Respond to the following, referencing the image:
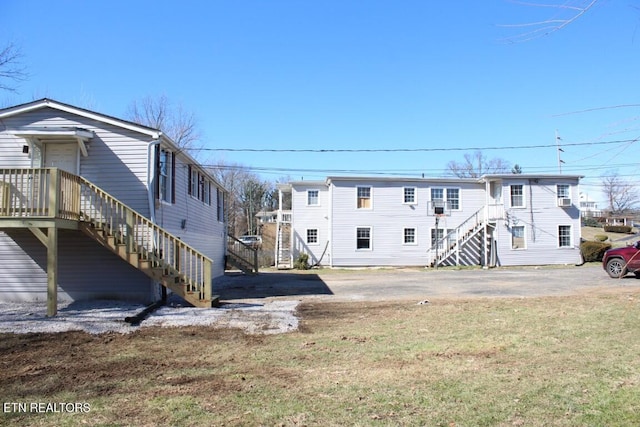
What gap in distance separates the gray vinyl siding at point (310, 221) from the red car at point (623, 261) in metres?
15.8

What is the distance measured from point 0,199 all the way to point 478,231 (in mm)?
24742

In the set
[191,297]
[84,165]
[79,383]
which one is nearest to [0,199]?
[84,165]

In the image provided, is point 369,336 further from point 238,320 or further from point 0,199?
point 0,199

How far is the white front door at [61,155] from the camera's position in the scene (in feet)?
39.9

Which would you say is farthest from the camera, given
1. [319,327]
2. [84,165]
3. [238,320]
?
[84,165]

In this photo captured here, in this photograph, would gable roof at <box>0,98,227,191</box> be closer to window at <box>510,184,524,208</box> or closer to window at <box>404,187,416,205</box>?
window at <box>404,187,416,205</box>

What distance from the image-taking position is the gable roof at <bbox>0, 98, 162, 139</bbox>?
12.1m

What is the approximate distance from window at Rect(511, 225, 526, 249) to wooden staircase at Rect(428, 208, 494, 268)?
1446mm

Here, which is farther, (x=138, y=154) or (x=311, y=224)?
(x=311, y=224)

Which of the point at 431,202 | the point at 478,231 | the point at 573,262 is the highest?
the point at 431,202

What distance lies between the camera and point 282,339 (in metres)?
7.58

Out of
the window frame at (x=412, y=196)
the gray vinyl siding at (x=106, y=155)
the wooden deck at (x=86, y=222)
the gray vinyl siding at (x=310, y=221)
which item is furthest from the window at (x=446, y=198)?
the gray vinyl siding at (x=106, y=155)

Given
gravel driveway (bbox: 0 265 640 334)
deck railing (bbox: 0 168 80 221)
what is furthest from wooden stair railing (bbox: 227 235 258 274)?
deck railing (bbox: 0 168 80 221)

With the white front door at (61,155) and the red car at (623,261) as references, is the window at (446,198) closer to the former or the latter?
the red car at (623,261)
